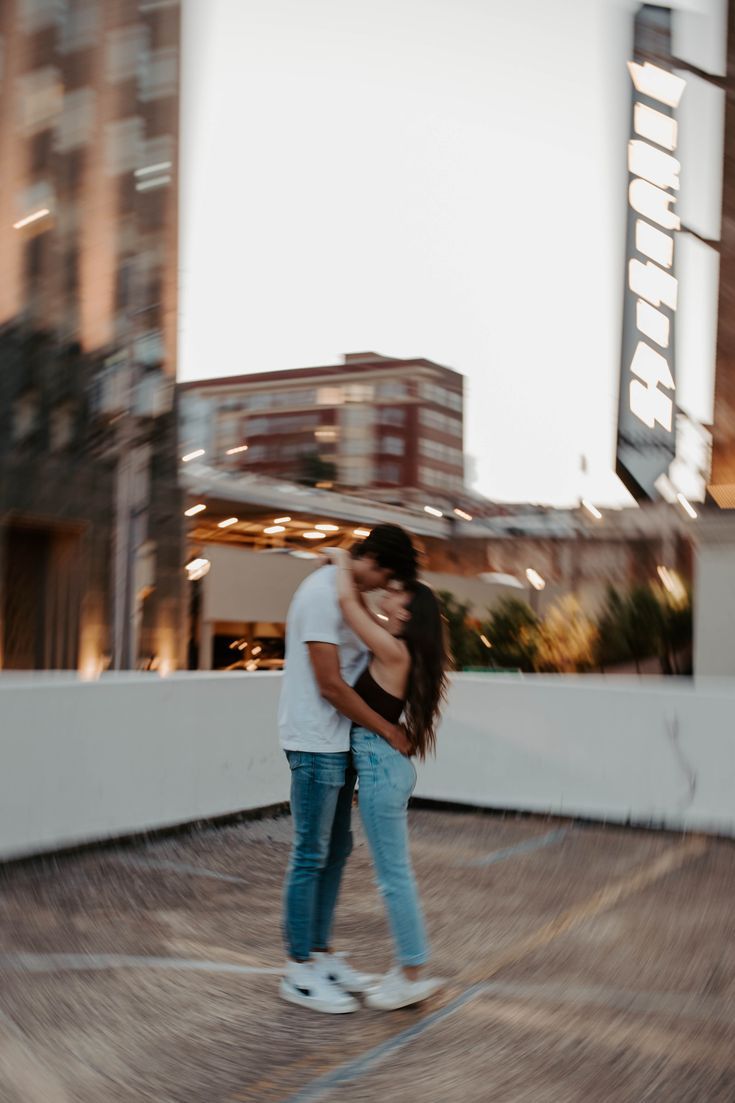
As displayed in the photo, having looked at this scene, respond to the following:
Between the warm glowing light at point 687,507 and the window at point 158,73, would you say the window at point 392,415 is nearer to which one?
the window at point 158,73

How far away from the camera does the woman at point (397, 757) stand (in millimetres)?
4445

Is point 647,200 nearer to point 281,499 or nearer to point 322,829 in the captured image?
point 322,829

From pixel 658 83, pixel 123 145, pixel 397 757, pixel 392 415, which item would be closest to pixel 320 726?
pixel 397 757

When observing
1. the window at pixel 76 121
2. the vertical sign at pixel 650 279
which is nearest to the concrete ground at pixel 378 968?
the vertical sign at pixel 650 279

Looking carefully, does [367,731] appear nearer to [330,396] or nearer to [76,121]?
[76,121]

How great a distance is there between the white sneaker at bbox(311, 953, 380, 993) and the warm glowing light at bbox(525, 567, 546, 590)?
137ft

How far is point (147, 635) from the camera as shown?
28.7m

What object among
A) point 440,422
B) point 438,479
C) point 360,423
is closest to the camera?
point 360,423

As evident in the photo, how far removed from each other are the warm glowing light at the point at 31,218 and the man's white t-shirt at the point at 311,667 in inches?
873

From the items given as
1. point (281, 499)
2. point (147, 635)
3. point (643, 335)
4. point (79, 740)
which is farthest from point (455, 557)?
point (79, 740)

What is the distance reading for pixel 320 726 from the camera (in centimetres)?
445

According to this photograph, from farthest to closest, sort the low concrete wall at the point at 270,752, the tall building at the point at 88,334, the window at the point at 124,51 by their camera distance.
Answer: the window at the point at 124,51 < the tall building at the point at 88,334 < the low concrete wall at the point at 270,752

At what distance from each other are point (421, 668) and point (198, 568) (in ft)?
118

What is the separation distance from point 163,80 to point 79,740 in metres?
26.2
